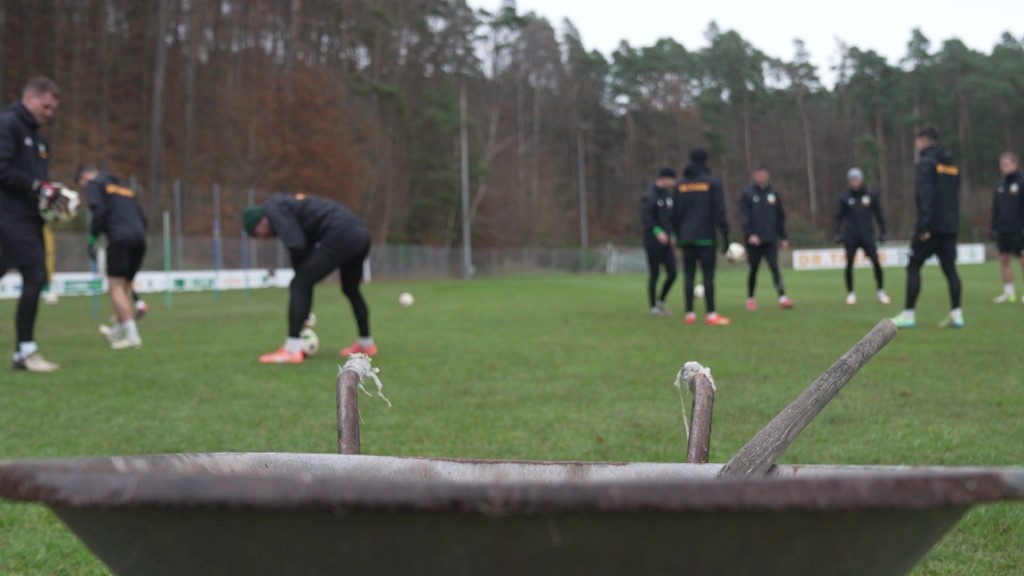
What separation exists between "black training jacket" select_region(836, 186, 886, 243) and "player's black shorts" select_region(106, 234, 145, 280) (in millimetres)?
10517

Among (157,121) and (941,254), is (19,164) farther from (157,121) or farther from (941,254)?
(157,121)

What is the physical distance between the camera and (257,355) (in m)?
9.60

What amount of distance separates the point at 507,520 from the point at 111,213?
399 inches

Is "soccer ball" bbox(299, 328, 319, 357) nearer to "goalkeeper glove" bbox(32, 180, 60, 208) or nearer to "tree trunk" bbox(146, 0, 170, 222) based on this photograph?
"goalkeeper glove" bbox(32, 180, 60, 208)

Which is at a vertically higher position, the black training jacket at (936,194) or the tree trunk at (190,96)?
the tree trunk at (190,96)

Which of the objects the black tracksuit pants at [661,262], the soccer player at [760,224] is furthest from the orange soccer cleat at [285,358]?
the soccer player at [760,224]

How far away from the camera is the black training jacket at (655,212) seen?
14.1m

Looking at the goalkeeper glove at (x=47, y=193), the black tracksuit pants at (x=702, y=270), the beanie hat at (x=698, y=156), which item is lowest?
the black tracksuit pants at (x=702, y=270)

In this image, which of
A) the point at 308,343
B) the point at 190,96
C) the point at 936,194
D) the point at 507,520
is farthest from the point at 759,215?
the point at 190,96

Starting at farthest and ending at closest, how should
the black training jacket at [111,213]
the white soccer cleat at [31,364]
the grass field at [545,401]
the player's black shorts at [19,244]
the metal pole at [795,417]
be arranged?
the black training jacket at [111,213]
the white soccer cleat at [31,364]
the player's black shorts at [19,244]
the grass field at [545,401]
the metal pole at [795,417]

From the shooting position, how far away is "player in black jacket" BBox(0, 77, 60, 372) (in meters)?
7.73

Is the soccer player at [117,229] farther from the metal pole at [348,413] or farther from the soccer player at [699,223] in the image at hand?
the metal pole at [348,413]

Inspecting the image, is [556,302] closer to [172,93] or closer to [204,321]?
[204,321]

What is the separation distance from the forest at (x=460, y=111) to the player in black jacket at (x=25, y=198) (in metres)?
27.0
